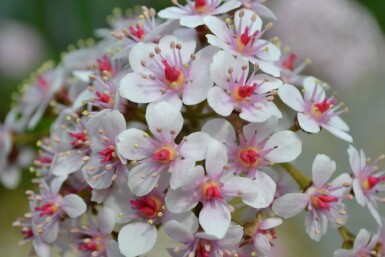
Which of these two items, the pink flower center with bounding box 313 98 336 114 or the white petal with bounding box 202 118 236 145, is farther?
the pink flower center with bounding box 313 98 336 114

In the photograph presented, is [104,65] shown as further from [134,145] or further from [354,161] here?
[354,161]

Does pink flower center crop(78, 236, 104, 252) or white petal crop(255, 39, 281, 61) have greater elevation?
white petal crop(255, 39, 281, 61)

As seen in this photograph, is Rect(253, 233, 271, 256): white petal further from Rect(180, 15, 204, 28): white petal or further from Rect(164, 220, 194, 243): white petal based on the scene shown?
Rect(180, 15, 204, 28): white petal

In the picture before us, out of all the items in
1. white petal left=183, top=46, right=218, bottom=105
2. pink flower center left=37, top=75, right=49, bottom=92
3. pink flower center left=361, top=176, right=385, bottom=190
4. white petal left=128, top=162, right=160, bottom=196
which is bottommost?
pink flower center left=361, top=176, right=385, bottom=190

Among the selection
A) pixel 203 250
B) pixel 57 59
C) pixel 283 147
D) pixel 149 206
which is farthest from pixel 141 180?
pixel 57 59

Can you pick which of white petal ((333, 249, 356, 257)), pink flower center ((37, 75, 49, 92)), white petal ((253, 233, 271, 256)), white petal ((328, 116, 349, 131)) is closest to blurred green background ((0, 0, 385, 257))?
pink flower center ((37, 75, 49, 92))

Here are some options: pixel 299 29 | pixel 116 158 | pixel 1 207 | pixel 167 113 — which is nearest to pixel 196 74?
pixel 167 113

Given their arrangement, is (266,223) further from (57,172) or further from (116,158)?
(57,172)
